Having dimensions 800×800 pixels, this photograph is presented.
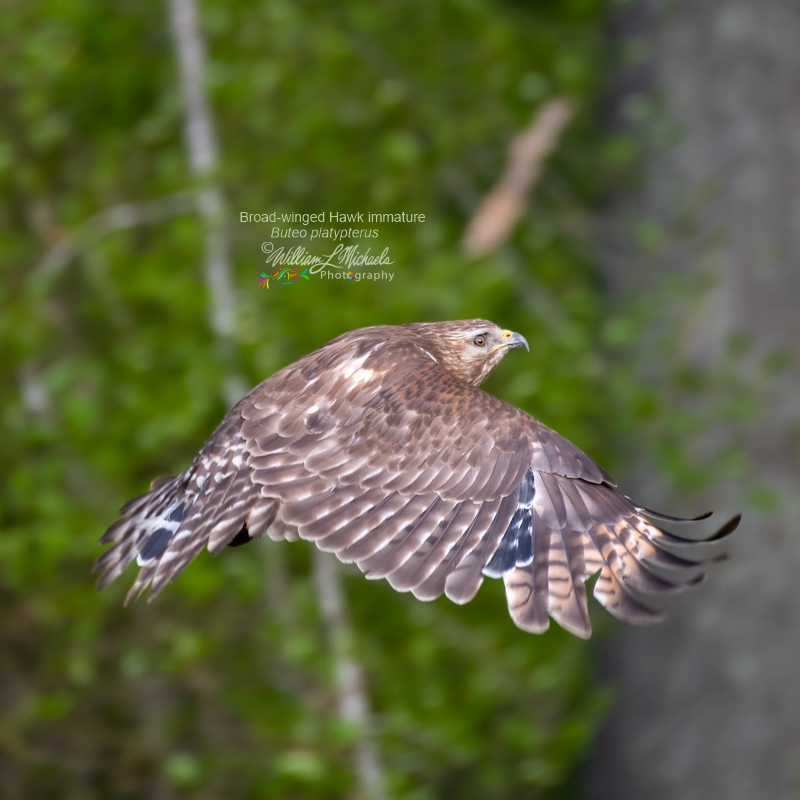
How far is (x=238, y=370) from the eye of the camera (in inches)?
222

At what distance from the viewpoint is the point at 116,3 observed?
7.27m

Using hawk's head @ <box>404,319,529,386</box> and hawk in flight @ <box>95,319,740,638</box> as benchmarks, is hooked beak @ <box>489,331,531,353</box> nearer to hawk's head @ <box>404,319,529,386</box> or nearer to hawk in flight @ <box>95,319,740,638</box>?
hawk's head @ <box>404,319,529,386</box>

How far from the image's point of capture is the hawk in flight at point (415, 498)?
337 cm

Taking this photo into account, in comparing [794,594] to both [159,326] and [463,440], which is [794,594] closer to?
[463,440]

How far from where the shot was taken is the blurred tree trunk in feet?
18.9

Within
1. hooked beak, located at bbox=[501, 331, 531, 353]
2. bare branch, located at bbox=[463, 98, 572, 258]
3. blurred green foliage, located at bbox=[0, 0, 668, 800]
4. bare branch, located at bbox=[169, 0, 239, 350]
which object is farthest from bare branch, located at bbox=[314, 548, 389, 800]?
bare branch, located at bbox=[463, 98, 572, 258]

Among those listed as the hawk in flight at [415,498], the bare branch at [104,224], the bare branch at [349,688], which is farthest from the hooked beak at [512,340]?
the bare branch at [104,224]

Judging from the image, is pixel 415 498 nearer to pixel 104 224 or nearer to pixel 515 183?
pixel 104 224

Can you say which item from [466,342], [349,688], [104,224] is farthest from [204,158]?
[349,688]

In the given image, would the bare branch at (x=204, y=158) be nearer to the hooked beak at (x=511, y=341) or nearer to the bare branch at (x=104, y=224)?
the bare branch at (x=104, y=224)

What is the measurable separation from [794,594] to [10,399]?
160 inches

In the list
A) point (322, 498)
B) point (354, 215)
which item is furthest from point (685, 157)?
point (322, 498)

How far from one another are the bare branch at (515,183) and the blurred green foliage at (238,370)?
0.16 metres

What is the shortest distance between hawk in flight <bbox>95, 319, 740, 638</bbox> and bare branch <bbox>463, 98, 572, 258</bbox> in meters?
2.96
